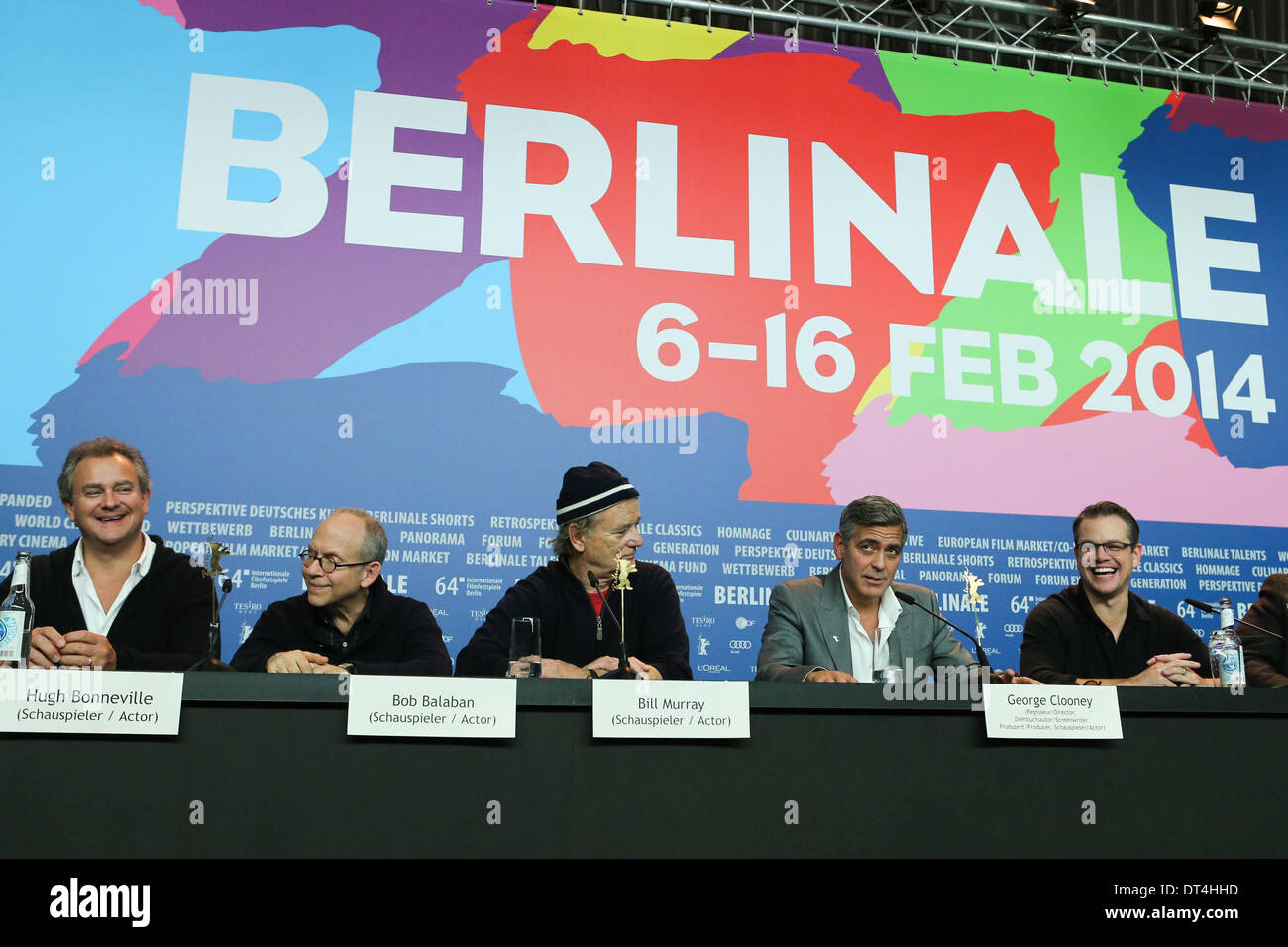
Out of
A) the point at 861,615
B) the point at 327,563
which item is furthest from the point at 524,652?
the point at 861,615

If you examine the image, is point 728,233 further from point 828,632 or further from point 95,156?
point 95,156

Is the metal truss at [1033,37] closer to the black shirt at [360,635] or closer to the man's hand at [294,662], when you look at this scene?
the black shirt at [360,635]

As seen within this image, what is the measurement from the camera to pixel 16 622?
1772mm

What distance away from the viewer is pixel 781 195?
3998 mm

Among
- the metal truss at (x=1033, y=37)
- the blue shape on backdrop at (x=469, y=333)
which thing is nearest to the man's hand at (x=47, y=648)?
the blue shape on backdrop at (x=469, y=333)

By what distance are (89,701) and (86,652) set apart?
53 centimetres

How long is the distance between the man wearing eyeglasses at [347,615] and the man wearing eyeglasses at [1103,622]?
160cm

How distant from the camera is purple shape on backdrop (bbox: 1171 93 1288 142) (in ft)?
14.6

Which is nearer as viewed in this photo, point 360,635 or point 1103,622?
point 360,635

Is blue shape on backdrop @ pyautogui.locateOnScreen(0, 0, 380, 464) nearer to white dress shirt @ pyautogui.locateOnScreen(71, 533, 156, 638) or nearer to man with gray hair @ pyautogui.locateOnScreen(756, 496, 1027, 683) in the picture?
white dress shirt @ pyautogui.locateOnScreen(71, 533, 156, 638)

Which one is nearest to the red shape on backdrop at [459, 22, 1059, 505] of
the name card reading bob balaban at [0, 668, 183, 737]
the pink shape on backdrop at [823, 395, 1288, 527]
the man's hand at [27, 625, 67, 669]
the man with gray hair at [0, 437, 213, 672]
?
the pink shape on backdrop at [823, 395, 1288, 527]

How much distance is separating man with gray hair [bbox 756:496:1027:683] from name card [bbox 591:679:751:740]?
1.09 meters
